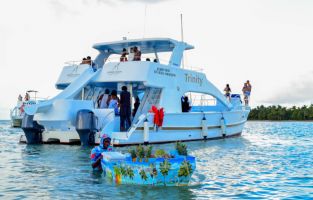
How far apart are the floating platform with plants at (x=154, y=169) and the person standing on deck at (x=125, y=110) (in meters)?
8.37

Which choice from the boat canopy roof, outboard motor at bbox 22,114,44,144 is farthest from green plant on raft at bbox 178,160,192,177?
the boat canopy roof

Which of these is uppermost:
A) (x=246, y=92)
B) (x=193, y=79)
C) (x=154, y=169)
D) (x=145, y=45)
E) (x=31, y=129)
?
(x=145, y=45)

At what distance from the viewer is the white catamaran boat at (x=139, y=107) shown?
699 inches

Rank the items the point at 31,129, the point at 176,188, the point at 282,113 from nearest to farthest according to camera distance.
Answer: the point at 176,188
the point at 31,129
the point at 282,113

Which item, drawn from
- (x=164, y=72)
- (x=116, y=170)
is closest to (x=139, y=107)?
(x=164, y=72)

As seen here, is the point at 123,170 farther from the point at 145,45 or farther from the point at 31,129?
the point at 145,45

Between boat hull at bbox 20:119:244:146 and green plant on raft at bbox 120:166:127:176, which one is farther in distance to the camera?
boat hull at bbox 20:119:244:146

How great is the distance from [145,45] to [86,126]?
21.0 ft

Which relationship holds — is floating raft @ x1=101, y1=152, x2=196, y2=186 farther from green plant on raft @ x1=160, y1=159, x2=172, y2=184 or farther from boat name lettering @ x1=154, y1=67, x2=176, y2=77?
boat name lettering @ x1=154, y1=67, x2=176, y2=77

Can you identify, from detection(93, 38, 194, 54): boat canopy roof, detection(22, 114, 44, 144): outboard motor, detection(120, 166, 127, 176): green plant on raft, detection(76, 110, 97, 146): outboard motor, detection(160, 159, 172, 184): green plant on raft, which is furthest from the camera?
detection(93, 38, 194, 54): boat canopy roof

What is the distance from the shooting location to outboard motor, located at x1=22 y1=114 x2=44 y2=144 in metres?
19.4

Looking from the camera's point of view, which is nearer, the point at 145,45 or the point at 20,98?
the point at 145,45

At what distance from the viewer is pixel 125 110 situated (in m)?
18.1

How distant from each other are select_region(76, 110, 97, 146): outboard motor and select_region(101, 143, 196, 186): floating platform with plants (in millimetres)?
8003
